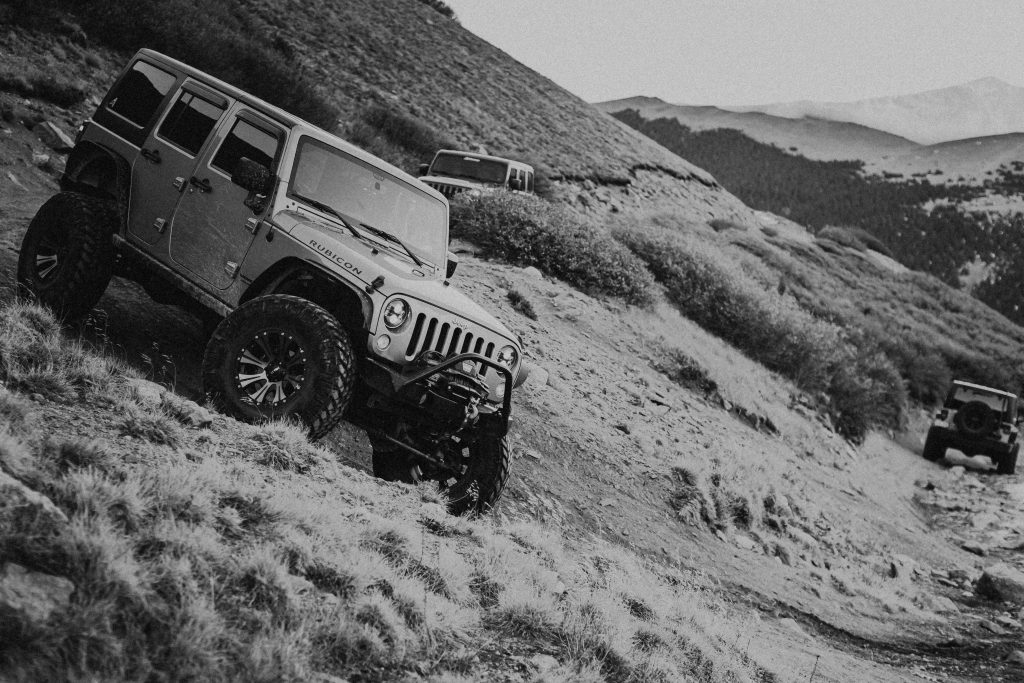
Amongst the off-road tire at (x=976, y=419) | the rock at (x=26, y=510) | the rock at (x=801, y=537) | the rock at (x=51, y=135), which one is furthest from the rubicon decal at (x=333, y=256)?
the off-road tire at (x=976, y=419)

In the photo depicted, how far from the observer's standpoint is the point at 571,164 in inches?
1288

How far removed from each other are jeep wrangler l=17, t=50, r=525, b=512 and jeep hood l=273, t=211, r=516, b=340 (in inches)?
0.5

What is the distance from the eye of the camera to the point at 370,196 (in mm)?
6438

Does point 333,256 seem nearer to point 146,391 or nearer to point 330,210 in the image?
point 330,210

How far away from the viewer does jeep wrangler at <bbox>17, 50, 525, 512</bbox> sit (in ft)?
16.8

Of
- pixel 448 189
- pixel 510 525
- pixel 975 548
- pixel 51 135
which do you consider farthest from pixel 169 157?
pixel 975 548

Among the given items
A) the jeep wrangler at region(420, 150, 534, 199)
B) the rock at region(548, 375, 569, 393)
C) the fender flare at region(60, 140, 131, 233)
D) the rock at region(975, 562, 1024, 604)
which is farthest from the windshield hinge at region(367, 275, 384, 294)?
the jeep wrangler at region(420, 150, 534, 199)

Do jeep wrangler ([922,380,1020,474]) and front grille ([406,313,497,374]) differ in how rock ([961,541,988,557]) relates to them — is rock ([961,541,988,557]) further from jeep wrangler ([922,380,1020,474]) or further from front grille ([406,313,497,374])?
front grille ([406,313,497,374])

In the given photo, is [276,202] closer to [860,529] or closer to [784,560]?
[784,560]

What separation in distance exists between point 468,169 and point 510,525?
41.4 ft

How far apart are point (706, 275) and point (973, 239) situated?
56.5 meters

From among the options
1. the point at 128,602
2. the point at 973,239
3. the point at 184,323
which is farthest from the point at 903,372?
the point at 973,239

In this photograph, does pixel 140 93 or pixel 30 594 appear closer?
pixel 30 594

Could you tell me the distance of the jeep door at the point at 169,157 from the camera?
6.21 m
